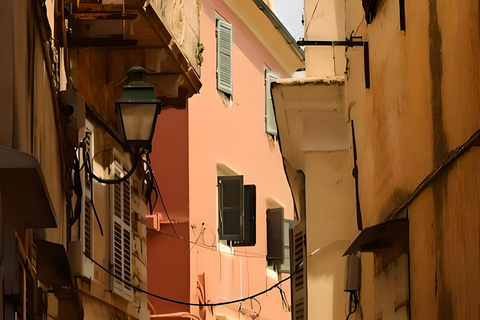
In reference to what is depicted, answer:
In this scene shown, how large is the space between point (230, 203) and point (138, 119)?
11.4m

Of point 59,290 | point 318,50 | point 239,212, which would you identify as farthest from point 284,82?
point 239,212

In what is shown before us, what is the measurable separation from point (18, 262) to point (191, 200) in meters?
14.1

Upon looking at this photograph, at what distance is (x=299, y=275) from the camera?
55.2ft

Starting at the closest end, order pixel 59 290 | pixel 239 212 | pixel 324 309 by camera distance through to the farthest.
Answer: pixel 59 290 < pixel 324 309 < pixel 239 212

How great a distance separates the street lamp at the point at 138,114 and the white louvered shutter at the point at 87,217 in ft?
3.79

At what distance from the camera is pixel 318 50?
51.6 feet

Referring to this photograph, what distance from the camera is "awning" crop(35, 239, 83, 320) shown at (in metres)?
8.81

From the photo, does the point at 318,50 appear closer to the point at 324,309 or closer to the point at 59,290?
the point at 324,309

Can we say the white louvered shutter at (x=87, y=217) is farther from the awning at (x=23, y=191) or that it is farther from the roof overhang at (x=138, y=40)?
the awning at (x=23, y=191)

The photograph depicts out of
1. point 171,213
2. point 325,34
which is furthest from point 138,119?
point 171,213

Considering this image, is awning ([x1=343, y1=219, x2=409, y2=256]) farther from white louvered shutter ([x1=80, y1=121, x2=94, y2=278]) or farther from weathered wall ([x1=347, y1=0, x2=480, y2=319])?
white louvered shutter ([x1=80, y1=121, x2=94, y2=278])

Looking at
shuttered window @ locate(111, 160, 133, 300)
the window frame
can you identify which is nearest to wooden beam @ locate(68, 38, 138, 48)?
shuttered window @ locate(111, 160, 133, 300)

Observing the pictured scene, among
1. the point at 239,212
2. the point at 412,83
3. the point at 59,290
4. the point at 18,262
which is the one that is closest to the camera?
the point at 18,262

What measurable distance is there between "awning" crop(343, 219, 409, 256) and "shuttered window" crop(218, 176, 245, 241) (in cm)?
1252
